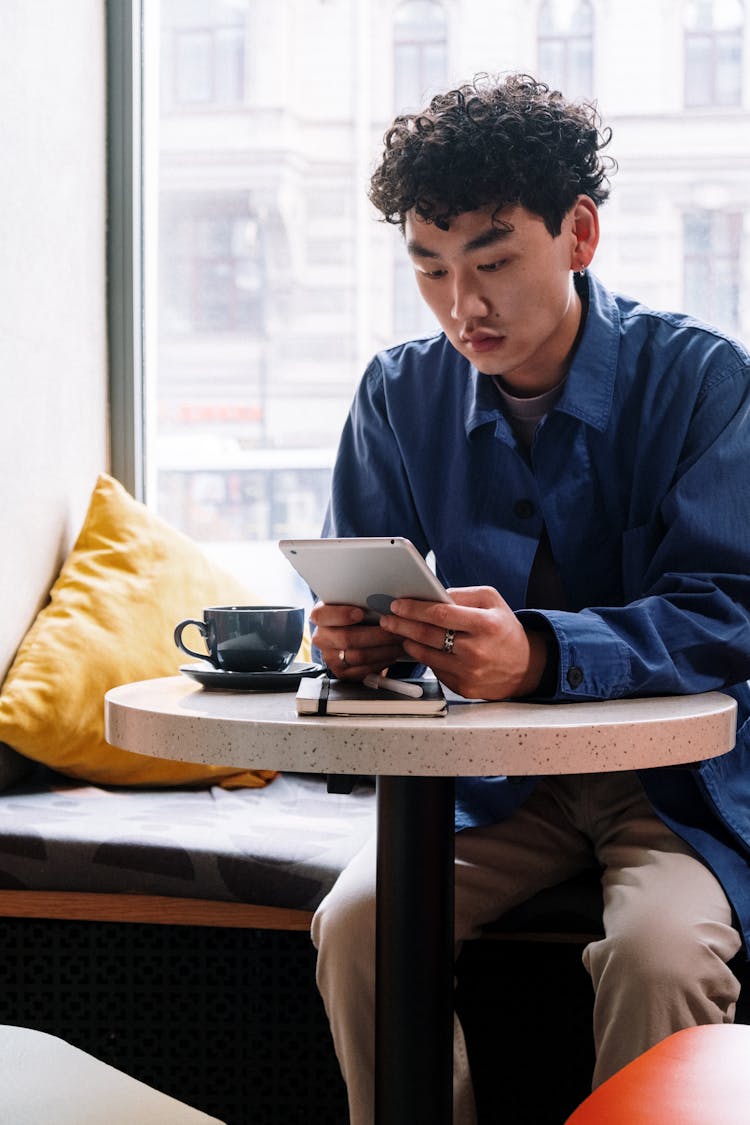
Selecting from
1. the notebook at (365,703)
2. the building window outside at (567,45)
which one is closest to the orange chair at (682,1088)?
the notebook at (365,703)

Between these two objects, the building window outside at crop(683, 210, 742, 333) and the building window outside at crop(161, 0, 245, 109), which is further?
the building window outside at crop(161, 0, 245, 109)

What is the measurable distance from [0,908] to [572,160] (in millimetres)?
1263

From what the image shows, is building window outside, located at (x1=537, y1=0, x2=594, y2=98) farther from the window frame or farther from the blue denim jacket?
the blue denim jacket

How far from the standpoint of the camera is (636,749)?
3.29 feet

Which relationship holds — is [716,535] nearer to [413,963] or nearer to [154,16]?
[413,963]

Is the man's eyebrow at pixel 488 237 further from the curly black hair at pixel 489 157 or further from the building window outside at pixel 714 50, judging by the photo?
the building window outside at pixel 714 50

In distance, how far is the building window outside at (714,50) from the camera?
2.41 meters

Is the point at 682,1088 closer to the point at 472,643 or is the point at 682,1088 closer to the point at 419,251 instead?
the point at 472,643

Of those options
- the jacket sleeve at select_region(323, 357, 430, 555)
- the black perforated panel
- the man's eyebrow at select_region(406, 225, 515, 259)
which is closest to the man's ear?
the man's eyebrow at select_region(406, 225, 515, 259)

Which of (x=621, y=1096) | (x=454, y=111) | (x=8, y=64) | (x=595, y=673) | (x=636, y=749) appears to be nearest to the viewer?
(x=621, y=1096)

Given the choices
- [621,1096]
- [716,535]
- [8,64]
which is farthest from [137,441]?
[621,1096]

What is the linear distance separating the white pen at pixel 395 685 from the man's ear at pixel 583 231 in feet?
2.05

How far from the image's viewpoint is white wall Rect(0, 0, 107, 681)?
2072mm

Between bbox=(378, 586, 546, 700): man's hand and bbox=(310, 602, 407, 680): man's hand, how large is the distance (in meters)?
0.04
